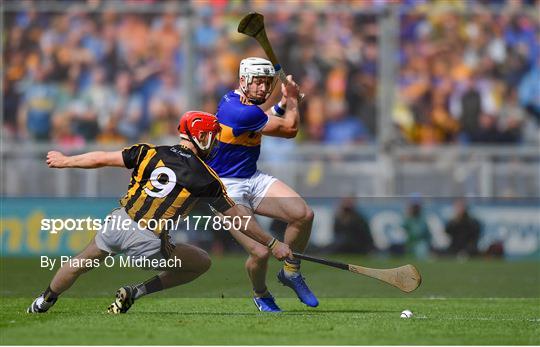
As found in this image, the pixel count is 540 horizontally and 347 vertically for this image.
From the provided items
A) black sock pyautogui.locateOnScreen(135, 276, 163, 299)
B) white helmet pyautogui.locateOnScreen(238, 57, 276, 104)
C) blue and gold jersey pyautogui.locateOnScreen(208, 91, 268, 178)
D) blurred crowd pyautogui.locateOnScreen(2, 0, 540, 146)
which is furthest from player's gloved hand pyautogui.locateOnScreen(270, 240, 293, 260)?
blurred crowd pyautogui.locateOnScreen(2, 0, 540, 146)

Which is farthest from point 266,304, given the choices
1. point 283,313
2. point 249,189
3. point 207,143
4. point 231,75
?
point 231,75

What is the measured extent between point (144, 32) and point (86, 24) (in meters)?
0.99

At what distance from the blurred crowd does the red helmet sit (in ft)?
32.5

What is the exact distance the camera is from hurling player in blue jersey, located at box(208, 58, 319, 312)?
1027 centimetres

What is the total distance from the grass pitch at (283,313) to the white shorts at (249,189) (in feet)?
3.15

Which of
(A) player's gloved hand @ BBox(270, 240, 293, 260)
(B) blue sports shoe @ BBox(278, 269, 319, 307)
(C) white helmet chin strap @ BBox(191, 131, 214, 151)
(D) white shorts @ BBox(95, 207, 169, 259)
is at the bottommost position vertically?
(B) blue sports shoe @ BBox(278, 269, 319, 307)

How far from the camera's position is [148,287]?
30.9 feet

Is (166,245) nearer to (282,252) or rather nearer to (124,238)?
(124,238)

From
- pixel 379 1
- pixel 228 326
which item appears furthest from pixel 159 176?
pixel 379 1

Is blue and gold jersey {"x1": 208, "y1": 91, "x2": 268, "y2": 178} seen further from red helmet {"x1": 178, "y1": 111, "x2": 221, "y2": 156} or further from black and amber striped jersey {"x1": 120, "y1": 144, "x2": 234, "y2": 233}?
black and amber striped jersey {"x1": 120, "y1": 144, "x2": 234, "y2": 233}

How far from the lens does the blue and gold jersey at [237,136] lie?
10.4 metres

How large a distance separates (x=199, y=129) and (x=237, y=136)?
1338mm

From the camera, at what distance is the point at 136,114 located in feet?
64.4

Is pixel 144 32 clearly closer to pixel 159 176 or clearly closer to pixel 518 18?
pixel 518 18
